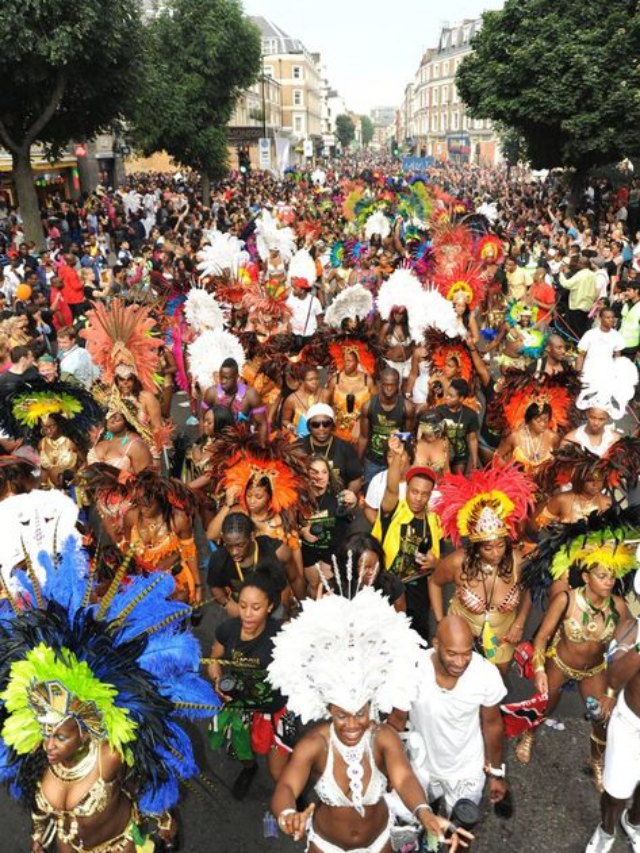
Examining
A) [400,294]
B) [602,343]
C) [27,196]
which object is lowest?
[602,343]

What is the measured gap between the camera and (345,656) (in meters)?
3.02

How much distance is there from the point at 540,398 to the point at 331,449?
2.01m

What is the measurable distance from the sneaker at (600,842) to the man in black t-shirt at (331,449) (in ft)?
9.31

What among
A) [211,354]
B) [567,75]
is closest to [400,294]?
[211,354]

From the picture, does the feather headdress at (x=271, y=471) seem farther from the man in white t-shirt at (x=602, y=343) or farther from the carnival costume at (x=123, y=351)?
the man in white t-shirt at (x=602, y=343)

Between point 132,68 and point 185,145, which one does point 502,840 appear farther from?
point 185,145

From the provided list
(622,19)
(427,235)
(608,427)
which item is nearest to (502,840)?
(608,427)

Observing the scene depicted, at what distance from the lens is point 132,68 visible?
19.1 meters

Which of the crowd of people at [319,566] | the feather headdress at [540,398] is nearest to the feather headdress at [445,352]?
the crowd of people at [319,566]

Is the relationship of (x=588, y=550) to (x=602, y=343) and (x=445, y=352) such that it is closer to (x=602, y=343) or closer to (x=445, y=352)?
(x=445, y=352)

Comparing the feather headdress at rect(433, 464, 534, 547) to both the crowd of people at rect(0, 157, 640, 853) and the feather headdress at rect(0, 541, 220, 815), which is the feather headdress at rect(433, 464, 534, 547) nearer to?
the crowd of people at rect(0, 157, 640, 853)

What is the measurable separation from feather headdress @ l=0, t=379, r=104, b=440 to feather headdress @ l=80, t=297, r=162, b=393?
733 mm

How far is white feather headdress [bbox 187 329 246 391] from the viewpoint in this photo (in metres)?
7.51

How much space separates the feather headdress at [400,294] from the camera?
898cm
